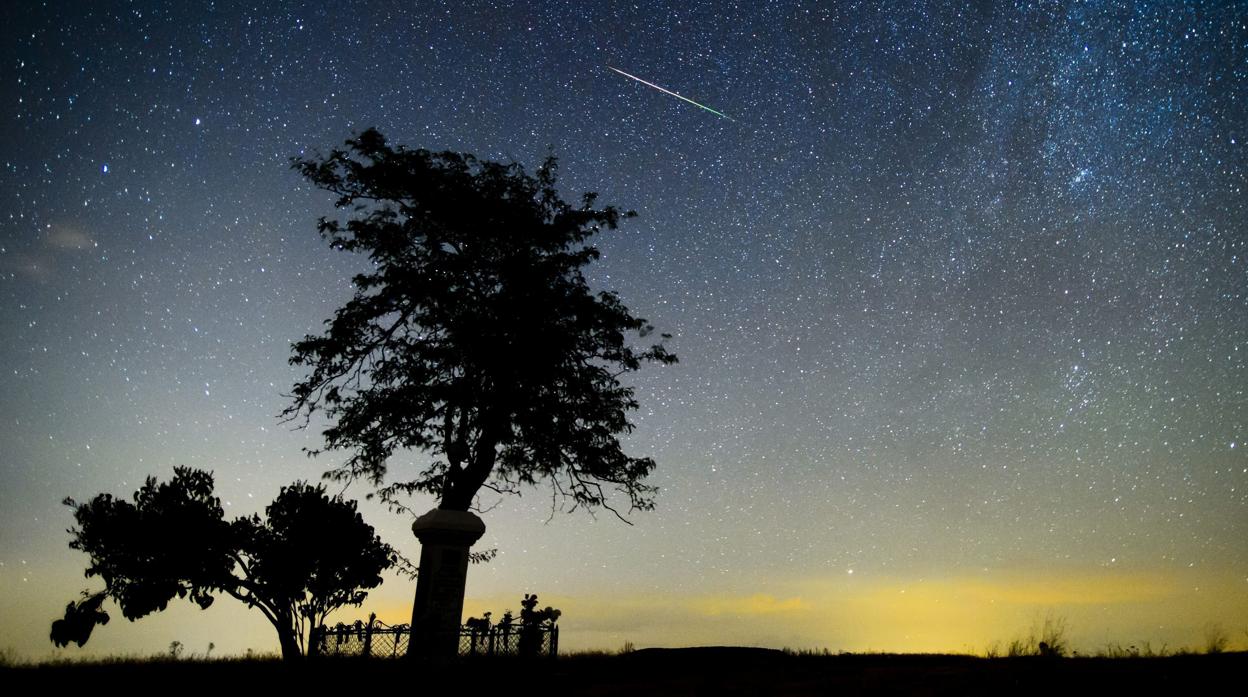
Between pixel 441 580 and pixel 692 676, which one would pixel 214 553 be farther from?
pixel 692 676

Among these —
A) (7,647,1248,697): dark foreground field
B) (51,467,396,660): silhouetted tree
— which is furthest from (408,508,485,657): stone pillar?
(51,467,396,660): silhouetted tree

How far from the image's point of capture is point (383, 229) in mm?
19266

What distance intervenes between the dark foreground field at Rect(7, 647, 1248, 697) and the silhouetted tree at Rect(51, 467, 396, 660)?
6.62ft

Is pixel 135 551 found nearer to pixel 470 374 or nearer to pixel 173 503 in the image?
pixel 173 503

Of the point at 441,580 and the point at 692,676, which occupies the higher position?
the point at 441,580

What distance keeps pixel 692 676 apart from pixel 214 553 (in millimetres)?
14337

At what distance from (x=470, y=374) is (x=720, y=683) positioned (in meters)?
10.4

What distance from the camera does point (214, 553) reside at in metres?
20.0

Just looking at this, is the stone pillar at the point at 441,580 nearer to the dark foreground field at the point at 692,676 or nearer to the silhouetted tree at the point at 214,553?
the dark foreground field at the point at 692,676

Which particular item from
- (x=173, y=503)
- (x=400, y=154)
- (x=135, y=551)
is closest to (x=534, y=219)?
(x=400, y=154)

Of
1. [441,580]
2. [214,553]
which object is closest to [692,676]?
[441,580]

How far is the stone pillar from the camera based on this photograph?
1516 cm

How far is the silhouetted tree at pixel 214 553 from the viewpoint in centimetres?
1956

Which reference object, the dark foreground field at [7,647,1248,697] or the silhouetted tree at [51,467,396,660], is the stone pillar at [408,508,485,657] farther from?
the silhouetted tree at [51,467,396,660]
